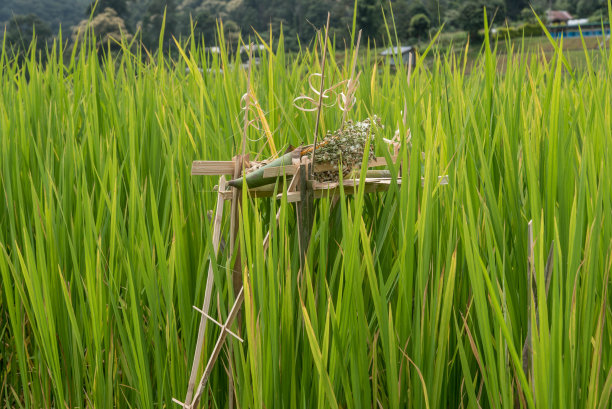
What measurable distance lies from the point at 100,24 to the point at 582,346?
1658 inches

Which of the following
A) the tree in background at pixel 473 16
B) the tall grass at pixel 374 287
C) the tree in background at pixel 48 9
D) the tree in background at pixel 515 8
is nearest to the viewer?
the tall grass at pixel 374 287

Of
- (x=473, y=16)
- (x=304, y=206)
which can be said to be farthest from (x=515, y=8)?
(x=304, y=206)

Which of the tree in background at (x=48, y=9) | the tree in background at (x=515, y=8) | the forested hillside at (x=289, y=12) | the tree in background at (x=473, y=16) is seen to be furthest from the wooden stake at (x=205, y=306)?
the tree in background at (x=48, y=9)

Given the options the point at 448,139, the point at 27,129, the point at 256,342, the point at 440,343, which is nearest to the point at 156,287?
the point at 256,342

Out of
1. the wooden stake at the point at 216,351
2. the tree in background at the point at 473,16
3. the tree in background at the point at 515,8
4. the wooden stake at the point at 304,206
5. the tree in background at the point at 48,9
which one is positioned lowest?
the wooden stake at the point at 216,351

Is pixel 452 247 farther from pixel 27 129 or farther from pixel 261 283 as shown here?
pixel 27 129

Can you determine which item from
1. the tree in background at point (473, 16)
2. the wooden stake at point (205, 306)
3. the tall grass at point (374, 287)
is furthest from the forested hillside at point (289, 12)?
the wooden stake at point (205, 306)

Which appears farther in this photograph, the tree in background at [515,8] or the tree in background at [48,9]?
the tree in background at [48,9]

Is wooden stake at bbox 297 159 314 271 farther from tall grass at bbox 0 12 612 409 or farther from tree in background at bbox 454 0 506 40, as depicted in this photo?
tree in background at bbox 454 0 506 40

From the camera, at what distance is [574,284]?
74cm

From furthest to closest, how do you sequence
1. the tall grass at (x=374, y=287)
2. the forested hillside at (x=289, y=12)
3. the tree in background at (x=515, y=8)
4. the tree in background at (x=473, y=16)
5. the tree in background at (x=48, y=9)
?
1. the tree in background at (x=48, y=9)
2. the tree in background at (x=515, y=8)
3. the forested hillside at (x=289, y=12)
4. the tree in background at (x=473, y=16)
5. the tall grass at (x=374, y=287)

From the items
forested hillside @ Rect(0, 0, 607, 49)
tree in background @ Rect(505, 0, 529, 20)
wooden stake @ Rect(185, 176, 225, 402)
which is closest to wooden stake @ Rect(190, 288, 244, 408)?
wooden stake @ Rect(185, 176, 225, 402)

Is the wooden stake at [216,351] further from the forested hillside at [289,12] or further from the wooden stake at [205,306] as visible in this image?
the forested hillside at [289,12]

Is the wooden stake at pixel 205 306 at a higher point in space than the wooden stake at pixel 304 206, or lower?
lower
